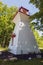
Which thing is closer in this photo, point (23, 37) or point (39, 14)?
point (39, 14)

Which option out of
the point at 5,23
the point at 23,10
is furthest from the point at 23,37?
the point at 5,23

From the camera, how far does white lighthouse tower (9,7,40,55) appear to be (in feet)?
70.0

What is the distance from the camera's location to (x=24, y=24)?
73.7 ft

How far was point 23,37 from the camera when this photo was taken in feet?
71.2

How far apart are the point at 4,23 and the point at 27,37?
15.3 metres

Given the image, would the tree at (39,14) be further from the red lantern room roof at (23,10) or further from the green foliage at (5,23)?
the green foliage at (5,23)

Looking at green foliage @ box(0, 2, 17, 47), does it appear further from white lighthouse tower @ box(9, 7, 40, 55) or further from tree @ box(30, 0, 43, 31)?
tree @ box(30, 0, 43, 31)

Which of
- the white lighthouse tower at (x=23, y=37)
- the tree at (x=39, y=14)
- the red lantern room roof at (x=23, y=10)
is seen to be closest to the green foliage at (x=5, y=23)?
the red lantern room roof at (x=23, y=10)

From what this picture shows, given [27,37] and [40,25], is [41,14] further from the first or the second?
[27,37]

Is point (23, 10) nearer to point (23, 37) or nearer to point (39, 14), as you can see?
point (23, 37)

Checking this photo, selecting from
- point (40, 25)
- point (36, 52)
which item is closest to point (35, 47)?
point (36, 52)

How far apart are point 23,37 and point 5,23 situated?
1562 cm

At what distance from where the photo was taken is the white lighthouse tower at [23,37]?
2133 centimetres

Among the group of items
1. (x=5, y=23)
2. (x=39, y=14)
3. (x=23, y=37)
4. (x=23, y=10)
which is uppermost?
(x=5, y=23)
